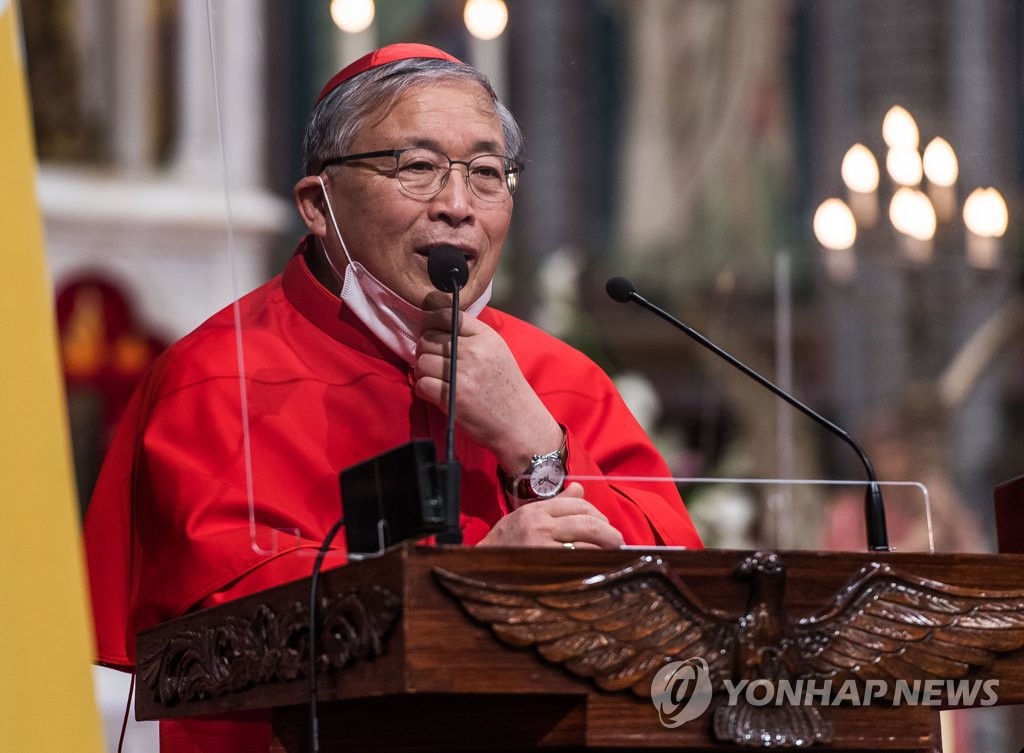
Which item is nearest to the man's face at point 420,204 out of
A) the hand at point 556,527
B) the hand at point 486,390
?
the hand at point 486,390

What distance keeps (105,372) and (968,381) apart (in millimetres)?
4966

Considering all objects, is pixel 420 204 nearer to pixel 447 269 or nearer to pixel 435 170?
pixel 435 170

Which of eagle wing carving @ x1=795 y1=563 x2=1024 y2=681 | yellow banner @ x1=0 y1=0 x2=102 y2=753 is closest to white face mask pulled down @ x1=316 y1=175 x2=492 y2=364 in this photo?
yellow banner @ x1=0 y1=0 x2=102 y2=753

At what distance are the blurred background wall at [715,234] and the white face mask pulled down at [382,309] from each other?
8.96ft

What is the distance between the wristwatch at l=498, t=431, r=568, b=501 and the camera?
227 cm

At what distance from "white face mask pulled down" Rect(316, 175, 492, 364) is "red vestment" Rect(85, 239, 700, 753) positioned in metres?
0.03

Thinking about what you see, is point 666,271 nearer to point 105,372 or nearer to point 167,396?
point 105,372

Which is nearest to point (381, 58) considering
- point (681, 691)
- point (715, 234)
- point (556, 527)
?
point (556, 527)

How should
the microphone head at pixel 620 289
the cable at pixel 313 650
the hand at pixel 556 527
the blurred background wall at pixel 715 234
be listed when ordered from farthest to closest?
the blurred background wall at pixel 715 234 < the microphone head at pixel 620 289 < the hand at pixel 556 527 < the cable at pixel 313 650

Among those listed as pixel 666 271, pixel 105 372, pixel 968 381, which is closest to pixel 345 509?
pixel 105 372

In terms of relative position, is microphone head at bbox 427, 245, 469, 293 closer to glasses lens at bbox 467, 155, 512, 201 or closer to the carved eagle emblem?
glasses lens at bbox 467, 155, 512, 201

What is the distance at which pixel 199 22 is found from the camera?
896cm

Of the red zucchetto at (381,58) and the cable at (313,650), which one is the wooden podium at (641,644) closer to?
the cable at (313,650)

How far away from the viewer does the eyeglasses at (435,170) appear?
243 centimetres
